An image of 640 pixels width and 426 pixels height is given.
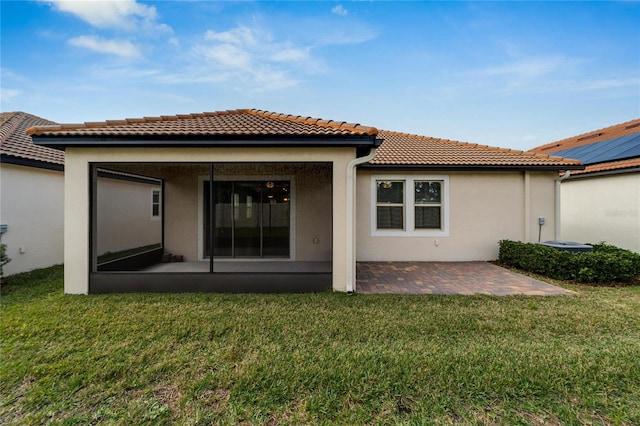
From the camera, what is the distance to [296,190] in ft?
29.8

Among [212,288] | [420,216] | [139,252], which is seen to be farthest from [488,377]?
[139,252]

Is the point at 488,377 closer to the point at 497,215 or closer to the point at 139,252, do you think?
the point at 497,215

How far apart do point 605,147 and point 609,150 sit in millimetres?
1069

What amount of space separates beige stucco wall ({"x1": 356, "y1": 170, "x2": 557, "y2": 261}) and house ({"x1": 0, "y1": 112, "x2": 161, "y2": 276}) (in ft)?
24.3

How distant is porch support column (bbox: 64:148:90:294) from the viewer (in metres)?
5.86

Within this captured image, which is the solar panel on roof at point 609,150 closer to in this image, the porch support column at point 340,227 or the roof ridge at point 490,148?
the roof ridge at point 490,148

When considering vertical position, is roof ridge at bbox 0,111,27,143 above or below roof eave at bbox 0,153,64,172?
above

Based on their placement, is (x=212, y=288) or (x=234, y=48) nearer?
(x=212, y=288)

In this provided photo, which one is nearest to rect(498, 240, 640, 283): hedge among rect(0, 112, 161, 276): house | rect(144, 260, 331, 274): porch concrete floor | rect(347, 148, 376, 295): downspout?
rect(347, 148, 376, 295): downspout

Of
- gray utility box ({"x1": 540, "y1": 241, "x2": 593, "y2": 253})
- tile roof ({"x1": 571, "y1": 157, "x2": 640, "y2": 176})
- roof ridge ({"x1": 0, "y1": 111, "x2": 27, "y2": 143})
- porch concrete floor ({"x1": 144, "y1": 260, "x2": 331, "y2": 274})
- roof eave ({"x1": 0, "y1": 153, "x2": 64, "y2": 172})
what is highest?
roof ridge ({"x1": 0, "y1": 111, "x2": 27, "y2": 143})

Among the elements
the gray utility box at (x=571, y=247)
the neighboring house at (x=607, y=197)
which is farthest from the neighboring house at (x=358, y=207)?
the neighboring house at (x=607, y=197)

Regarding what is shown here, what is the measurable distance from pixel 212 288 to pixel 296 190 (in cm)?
426

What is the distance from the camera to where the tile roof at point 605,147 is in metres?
10.5

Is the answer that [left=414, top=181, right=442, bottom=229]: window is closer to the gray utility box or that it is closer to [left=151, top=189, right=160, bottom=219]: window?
the gray utility box
